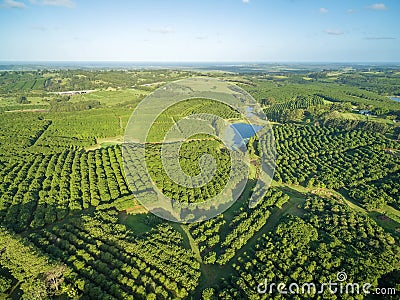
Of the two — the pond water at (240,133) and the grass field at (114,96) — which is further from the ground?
the grass field at (114,96)

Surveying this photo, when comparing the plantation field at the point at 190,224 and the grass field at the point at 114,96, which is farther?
the grass field at the point at 114,96

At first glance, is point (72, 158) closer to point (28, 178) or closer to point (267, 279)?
point (28, 178)

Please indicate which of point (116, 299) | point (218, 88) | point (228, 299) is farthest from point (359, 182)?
point (218, 88)

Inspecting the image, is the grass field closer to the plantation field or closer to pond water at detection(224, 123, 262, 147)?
the plantation field

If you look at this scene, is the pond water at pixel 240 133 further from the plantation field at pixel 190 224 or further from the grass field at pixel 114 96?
the grass field at pixel 114 96

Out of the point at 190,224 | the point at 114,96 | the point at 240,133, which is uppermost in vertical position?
the point at 114,96

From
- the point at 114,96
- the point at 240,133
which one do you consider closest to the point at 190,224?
the point at 240,133

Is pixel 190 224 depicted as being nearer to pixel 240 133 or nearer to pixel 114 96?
pixel 240 133

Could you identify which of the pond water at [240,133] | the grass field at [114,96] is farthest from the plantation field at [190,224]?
the grass field at [114,96]
